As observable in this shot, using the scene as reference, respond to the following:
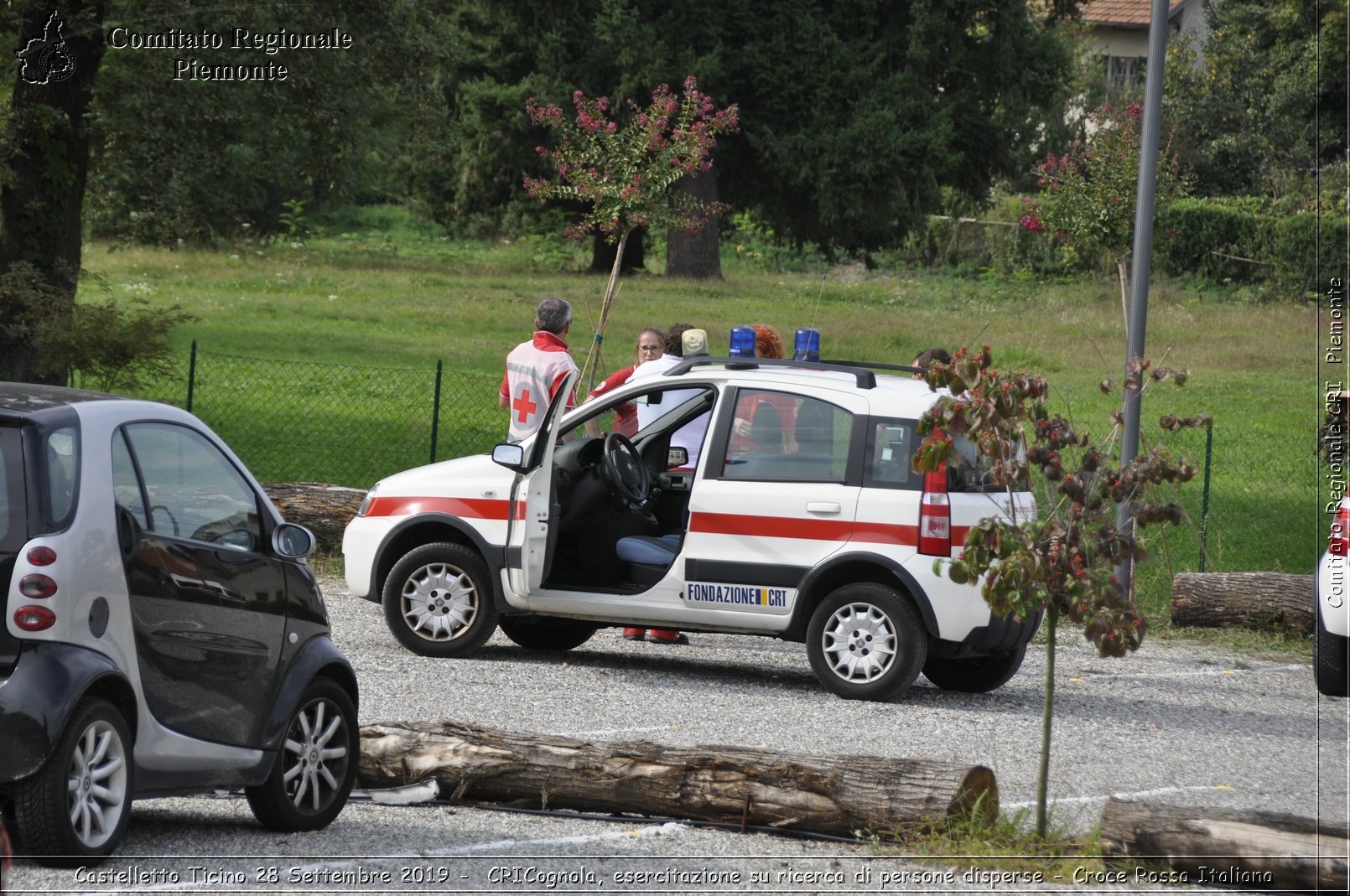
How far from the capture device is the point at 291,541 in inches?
242

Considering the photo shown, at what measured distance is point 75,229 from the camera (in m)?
17.1

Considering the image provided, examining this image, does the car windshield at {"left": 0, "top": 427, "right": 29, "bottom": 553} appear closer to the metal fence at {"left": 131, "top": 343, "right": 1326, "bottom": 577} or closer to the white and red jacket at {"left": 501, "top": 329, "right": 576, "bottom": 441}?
the white and red jacket at {"left": 501, "top": 329, "right": 576, "bottom": 441}

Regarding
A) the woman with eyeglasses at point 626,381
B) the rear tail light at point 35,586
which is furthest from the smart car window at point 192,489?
the woman with eyeglasses at point 626,381

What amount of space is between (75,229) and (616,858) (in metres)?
13.0

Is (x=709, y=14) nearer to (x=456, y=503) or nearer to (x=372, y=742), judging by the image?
(x=456, y=503)

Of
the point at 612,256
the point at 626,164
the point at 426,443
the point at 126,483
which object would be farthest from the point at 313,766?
the point at 612,256

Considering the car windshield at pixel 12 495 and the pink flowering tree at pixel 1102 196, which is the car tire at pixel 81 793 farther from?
the pink flowering tree at pixel 1102 196

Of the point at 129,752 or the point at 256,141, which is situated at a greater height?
the point at 256,141

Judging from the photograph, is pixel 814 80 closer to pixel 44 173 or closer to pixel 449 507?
pixel 44 173

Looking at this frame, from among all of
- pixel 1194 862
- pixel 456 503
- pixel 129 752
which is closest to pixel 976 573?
pixel 1194 862

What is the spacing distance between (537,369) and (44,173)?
7665mm

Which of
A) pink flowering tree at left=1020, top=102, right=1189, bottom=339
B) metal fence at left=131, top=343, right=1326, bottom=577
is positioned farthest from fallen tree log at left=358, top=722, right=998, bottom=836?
pink flowering tree at left=1020, top=102, right=1189, bottom=339

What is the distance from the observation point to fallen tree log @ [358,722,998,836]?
6.31 metres

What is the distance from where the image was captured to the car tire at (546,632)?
1102 centimetres
